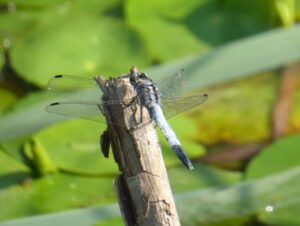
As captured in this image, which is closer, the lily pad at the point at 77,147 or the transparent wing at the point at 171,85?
the transparent wing at the point at 171,85

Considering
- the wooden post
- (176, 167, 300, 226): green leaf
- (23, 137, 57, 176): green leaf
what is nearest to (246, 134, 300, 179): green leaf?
(176, 167, 300, 226): green leaf

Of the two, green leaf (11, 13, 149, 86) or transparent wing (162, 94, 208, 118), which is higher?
green leaf (11, 13, 149, 86)

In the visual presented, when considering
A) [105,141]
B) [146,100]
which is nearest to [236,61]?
[146,100]

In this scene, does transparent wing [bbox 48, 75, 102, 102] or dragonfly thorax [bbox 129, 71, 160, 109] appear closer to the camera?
dragonfly thorax [bbox 129, 71, 160, 109]

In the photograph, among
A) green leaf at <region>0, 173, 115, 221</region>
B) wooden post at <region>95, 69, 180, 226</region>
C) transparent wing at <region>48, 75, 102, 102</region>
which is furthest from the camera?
green leaf at <region>0, 173, 115, 221</region>

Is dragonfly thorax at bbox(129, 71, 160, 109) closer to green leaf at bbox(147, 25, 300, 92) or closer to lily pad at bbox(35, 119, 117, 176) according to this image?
green leaf at bbox(147, 25, 300, 92)

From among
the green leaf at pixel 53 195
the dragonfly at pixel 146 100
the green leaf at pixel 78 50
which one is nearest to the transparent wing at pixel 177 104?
the dragonfly at pixel 146 100

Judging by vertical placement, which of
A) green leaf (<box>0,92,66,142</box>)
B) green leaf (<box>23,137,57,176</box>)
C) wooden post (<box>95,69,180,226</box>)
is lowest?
wooden post (<box>95,69,180,226</box>)

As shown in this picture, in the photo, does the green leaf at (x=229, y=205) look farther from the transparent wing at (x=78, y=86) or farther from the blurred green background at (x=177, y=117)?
the transparent wing at (x=78, y=86)

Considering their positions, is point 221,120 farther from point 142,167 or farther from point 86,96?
point 142,167
